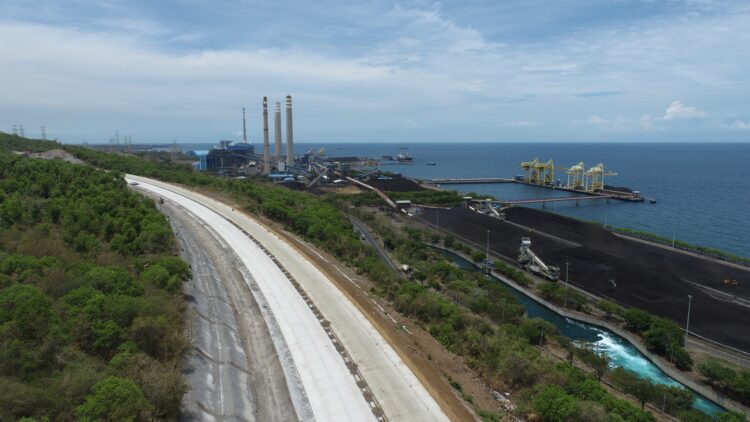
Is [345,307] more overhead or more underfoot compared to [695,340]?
more overhead

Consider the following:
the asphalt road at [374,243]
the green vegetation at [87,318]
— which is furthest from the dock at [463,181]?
the green vegetation at [87,318]

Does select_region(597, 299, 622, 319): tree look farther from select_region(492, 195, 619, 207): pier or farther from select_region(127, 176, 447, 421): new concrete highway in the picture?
select_region(492, 195, 619, 207): pier

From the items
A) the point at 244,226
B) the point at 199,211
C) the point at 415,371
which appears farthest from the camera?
the point at 199,211

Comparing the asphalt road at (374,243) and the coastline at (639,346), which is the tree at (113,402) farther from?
the asphalt road at (374,243)

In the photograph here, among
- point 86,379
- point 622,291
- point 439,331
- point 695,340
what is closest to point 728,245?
point 622,291

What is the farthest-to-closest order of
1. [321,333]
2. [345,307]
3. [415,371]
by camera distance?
[345,307] → [321,333] → [415,371]

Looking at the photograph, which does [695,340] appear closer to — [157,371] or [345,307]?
[345,307]

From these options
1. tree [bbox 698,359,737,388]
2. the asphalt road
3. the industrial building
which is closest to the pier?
the asphalt road
